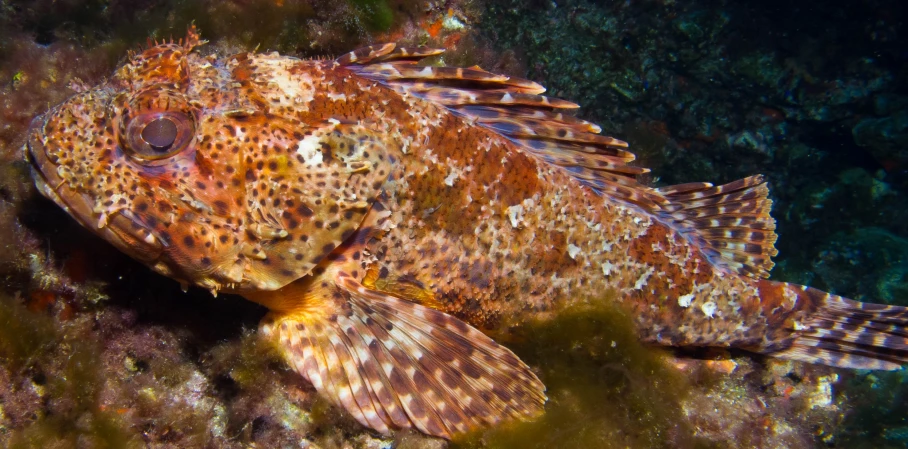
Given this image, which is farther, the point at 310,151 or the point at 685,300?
the point at 685,300

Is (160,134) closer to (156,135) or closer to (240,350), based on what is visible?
(156,135)

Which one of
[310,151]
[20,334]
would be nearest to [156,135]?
[310,151]

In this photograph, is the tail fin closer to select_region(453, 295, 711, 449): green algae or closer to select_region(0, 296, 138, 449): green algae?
select_region(453, 295, 711, 449): green algae

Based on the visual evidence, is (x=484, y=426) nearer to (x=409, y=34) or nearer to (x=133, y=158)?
(x=133, y=158)

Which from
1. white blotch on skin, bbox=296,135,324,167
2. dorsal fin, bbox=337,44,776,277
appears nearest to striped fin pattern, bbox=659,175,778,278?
dorsal fin, bbox=337,44,776,277

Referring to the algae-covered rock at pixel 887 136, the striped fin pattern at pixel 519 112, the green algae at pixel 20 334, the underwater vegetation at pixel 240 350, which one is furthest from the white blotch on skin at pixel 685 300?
the algae-covered rock at pixel 887 136

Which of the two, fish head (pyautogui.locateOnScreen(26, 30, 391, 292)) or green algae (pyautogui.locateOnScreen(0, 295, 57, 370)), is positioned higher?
fish head (pyautogui.locateOnScreen(26, 30, 391, 292))
